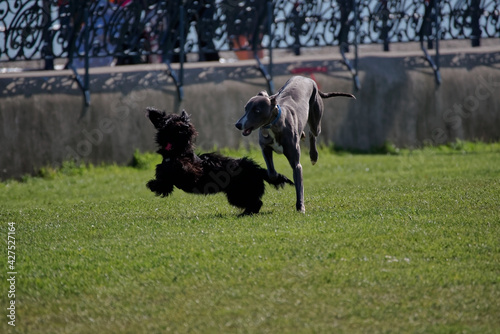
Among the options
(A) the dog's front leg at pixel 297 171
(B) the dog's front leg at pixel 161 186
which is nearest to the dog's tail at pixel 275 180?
(A) the dog's front leg at pixel 297 171

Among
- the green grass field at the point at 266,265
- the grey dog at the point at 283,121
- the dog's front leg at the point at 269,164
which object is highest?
the grey dog at the point at 283,121

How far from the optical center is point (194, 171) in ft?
25.3

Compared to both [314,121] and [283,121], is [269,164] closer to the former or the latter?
[283,121]

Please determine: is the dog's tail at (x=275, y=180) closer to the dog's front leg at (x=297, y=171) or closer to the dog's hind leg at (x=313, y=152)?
the dog's front leg at (x=297, y=171)

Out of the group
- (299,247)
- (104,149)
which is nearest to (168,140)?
(299,247)

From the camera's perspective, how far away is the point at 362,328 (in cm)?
467

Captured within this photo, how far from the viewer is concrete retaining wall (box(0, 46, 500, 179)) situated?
13.7 meters

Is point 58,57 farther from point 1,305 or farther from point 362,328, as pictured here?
point 362,328

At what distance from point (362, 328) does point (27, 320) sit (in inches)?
84.7

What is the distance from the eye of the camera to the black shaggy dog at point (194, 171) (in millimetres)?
7699

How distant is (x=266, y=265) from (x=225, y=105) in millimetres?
10072

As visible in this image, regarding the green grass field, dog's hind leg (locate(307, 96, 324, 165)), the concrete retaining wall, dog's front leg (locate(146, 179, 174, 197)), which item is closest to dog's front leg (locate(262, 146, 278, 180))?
the green grass field

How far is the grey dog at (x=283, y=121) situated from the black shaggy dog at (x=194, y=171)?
24 centimetres

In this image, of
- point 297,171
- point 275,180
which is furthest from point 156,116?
point 297,171
